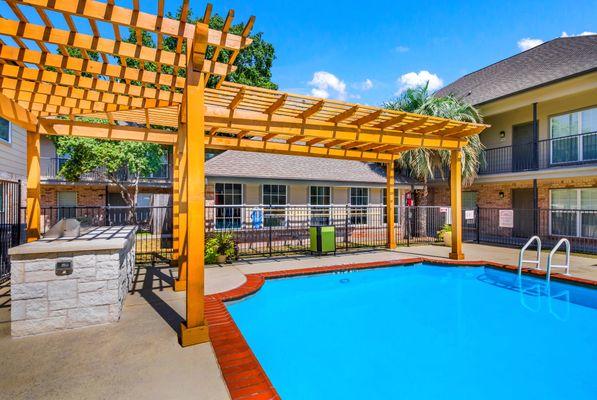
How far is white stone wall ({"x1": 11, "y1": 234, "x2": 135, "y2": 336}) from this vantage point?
390 centimetres

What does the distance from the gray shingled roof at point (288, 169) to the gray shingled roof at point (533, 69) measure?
5.85 meters

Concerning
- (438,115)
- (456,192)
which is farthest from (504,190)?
(456,192)

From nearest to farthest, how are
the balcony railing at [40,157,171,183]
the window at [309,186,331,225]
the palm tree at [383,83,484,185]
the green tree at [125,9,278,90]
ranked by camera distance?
the palm tree at [383,83,484,185] → the window at [309,186,331,225] → the balcony railing at [40,157,171,183] → the green tree at [125,9,278,90]

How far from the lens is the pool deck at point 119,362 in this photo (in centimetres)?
288

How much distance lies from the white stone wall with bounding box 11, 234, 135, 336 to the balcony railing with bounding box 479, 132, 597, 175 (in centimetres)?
1536

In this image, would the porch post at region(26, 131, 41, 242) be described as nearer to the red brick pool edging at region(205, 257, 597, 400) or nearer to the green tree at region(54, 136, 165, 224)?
→ the red brick pool edging at region(205, 257, 597, 400)

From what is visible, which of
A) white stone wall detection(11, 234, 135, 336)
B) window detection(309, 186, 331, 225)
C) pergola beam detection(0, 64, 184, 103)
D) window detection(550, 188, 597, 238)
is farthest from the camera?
window detection(309, 186, 331, 225)

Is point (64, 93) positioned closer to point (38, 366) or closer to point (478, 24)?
point (38, 366)

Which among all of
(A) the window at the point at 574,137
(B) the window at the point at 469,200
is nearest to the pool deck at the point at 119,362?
(A) the window at the point at 574,137

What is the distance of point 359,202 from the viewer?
55.1 ft

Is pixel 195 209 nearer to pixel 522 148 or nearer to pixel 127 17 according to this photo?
pixel 127 17

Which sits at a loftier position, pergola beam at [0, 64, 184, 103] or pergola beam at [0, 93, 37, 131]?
pergola beam at [0, 64, 184, 103]

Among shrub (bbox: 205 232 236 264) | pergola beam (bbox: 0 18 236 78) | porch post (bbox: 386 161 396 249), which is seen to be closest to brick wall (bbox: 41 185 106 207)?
shrub (bbox: 205 232 236 264)

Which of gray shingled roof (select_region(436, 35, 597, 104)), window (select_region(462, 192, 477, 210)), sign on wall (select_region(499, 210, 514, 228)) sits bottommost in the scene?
sign on wall (select_region(499, 210, 514, 228))
